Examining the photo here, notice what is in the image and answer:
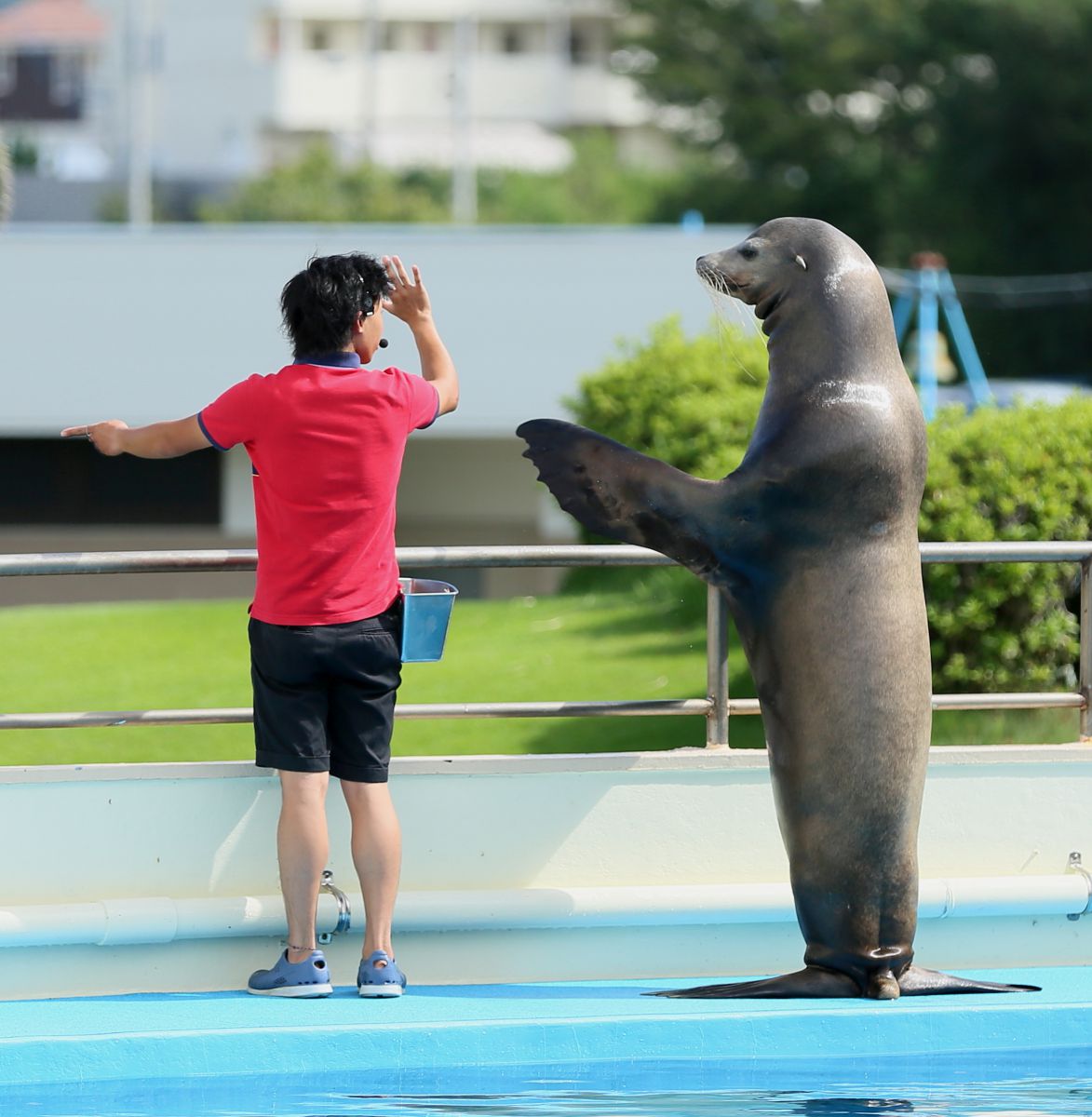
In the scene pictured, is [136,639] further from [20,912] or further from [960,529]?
[20,912]

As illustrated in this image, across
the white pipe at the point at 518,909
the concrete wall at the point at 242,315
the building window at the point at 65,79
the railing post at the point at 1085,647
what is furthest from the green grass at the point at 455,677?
the building window at the point at 65,79

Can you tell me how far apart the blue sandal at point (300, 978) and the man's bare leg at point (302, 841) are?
0.48 feet

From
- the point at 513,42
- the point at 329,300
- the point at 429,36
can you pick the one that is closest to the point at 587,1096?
the point at 329,300

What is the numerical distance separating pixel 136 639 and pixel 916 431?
910cm

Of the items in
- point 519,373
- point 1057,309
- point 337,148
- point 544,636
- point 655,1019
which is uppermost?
point 337,148

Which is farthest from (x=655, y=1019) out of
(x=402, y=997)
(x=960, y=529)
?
(x=960, y=529)

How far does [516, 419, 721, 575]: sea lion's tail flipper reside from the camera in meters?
4.66

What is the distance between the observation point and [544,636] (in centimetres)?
1241

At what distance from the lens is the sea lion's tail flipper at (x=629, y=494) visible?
466 centimetres

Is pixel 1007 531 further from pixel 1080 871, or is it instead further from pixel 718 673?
pixel 718 673

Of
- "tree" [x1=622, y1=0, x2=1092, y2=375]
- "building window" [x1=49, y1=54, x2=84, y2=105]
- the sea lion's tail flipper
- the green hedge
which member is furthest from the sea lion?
"building window" [x1=49, y1=54, x2=84, y2=105]

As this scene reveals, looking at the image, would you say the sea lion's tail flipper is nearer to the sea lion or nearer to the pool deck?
the sea lion

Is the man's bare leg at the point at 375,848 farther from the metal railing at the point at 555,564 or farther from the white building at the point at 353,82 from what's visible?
the white building at the point at 353,82

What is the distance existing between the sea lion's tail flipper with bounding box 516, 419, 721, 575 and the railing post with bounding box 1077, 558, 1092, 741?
1271 mm
